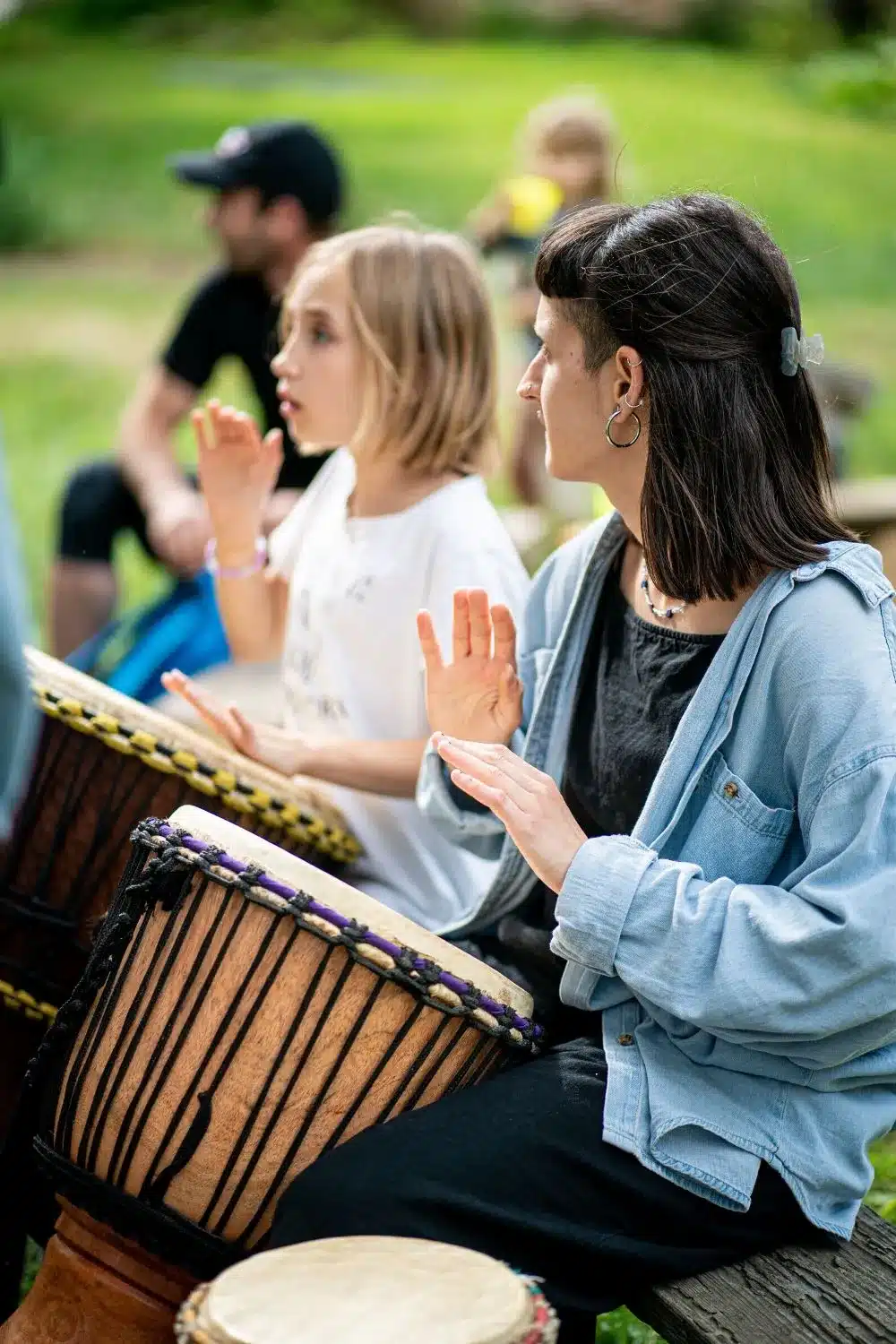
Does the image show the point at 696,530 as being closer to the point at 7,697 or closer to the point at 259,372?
the point at 7,697

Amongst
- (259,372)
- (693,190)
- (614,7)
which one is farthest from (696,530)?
(614,7)

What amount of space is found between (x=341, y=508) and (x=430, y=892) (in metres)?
0.71

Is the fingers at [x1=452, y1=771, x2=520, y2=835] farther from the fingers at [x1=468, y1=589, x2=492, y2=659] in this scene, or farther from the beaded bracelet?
the beaded bracelet

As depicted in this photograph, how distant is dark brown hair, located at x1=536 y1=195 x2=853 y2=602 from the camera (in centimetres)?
193

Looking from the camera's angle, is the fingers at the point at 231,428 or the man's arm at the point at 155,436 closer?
the fingers at the point at 231,428

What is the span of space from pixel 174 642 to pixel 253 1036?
1.88 meters

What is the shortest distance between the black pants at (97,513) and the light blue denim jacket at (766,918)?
2.86 metres

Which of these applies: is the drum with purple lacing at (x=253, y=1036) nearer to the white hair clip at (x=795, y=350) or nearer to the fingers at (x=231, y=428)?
the white hair clip at (x=795, y=350)

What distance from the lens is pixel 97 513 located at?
4.56 metres

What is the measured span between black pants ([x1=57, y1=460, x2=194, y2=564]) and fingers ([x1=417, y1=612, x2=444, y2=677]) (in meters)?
2.39

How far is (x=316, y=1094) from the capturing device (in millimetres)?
1899

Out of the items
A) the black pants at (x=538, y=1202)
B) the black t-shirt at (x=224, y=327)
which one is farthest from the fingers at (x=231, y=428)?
the black t-shirt at (x=224, y=327)

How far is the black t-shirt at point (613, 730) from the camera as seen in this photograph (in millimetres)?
2059

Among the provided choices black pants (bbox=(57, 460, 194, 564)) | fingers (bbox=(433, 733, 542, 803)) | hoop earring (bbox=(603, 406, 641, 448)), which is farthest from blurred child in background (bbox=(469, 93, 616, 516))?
fingers (bbox=(433, 733, 542, 803))
